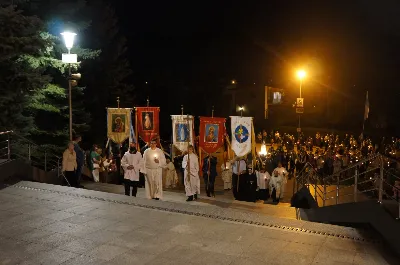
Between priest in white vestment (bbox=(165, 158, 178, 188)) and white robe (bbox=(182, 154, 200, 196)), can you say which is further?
priest in white vestment (bbox=(165, 158, 178, 188))

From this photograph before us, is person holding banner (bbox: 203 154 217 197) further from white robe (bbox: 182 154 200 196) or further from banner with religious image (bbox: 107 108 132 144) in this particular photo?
banner with religious image (bbox: 107 108 132 144)

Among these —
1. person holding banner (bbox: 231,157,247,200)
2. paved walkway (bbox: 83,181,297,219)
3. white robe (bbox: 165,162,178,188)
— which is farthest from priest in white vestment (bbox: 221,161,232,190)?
paved walkway (bbox: 83,181,297,219)

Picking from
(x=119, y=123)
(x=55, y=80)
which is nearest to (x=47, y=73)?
(x=55, y=80)

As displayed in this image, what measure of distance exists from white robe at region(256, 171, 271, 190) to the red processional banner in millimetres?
1853

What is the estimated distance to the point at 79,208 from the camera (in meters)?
7.97

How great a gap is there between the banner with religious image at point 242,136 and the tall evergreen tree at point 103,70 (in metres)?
13.8

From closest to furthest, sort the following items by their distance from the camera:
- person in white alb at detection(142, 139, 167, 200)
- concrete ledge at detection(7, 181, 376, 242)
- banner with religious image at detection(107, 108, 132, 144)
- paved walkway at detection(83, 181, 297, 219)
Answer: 1. concrete ledge at detection(7, 181, 376, 242)
2. paved walkway at detection(83, 181, 297, 219)
3. person in white alb at detection(142, 139, 167, 200)
4. banner with religious image at detection(107, 108, 132, 144)

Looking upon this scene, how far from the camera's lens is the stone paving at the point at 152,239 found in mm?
5512

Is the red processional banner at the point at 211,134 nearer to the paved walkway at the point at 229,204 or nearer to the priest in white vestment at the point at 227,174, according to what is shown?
the priest in white vestment at the point at 227,174

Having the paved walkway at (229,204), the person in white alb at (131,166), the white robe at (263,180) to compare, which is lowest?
the paved walkway at (229,204)

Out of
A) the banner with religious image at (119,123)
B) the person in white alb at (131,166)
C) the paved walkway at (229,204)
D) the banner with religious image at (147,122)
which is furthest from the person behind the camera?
the banner with religious image at (119,123)

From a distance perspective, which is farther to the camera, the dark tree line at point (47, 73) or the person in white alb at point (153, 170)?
the dark tree line at point (47, 73)

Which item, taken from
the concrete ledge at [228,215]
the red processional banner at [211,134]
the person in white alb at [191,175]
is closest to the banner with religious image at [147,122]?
the red processional banner at [211,134]

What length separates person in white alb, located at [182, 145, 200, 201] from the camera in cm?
1248
